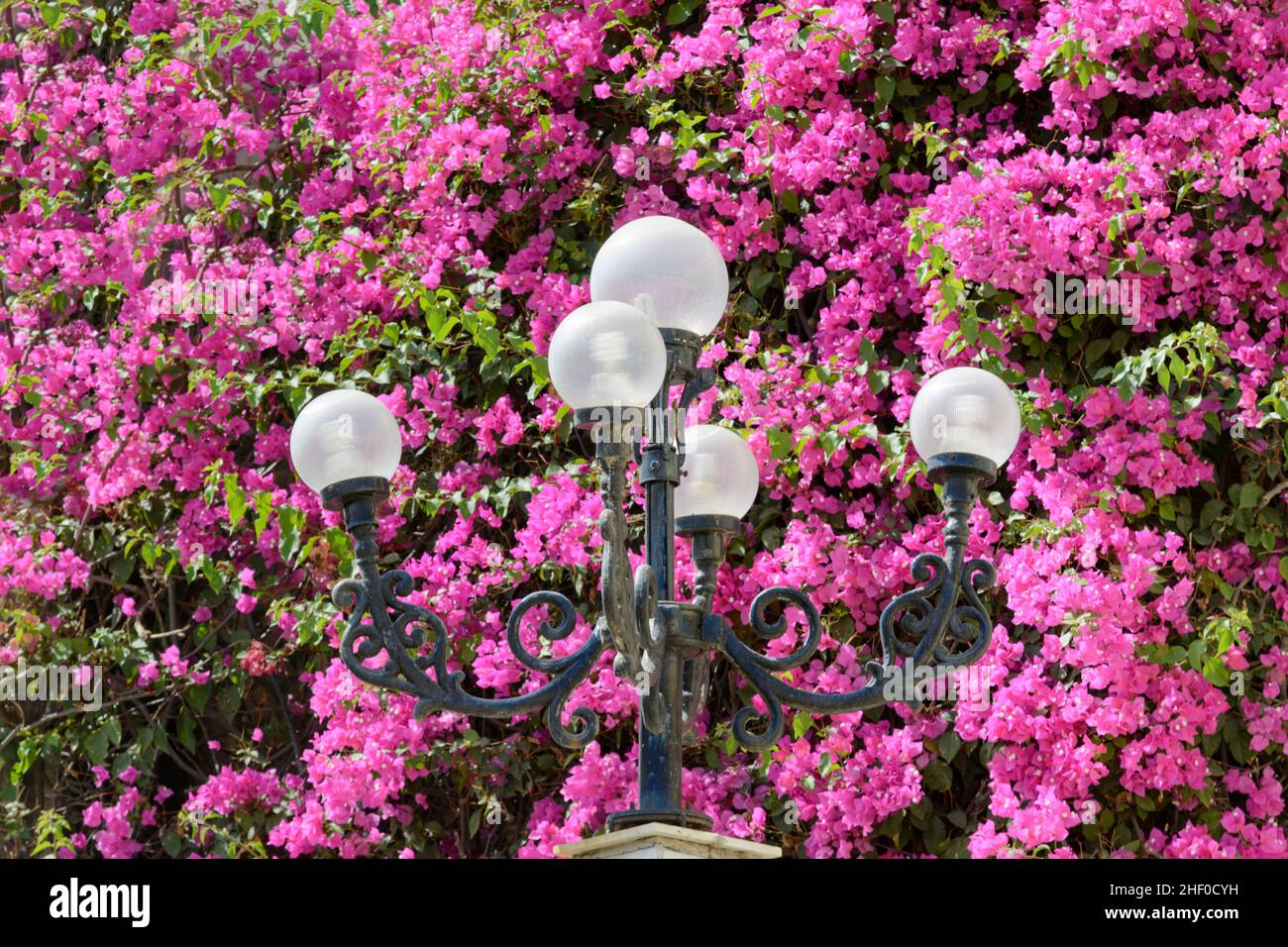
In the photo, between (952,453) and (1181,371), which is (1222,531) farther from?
(952,453)

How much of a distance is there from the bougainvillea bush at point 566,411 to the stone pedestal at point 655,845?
4.97 feet

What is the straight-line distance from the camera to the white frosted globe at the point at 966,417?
9.80ft

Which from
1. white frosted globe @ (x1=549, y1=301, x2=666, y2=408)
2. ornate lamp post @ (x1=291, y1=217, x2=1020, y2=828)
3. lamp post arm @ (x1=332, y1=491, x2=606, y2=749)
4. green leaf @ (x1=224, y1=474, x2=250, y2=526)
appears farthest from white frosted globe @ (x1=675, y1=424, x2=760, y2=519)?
green leaf @ (x1=224, y1=474, x2=250, y2=526)

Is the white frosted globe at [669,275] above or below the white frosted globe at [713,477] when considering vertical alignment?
above

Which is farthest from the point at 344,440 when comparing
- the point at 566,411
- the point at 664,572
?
the point at 566,411

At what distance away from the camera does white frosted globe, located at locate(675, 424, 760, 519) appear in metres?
3.30

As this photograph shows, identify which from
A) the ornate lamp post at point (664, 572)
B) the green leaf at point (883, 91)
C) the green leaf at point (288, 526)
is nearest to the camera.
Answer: the ornate lamp post at point (664, 572)

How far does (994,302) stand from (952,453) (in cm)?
142

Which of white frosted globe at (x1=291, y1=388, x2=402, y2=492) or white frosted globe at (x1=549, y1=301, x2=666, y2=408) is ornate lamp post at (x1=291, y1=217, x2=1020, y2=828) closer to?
white frosted globe at (x1=291, y1=388, x2=402, y2=492)

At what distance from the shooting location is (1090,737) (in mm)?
3979

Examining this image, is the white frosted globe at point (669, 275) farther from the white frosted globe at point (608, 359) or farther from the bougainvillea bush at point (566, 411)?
the bougainvillea bush at point (566, 411)

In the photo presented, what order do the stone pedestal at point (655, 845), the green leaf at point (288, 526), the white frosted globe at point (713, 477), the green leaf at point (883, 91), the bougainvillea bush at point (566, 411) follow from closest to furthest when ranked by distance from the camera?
the stone pedestal at point (655, 845) → the white frosted globe at point (713, 477) → the bougainvillea bush at point (566, 411) → the green leaf at point (883, 91) → the green leaf at point (288, 526)

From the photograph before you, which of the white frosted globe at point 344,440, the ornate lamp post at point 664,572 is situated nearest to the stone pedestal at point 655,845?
the ornate lamp post at point 664,572

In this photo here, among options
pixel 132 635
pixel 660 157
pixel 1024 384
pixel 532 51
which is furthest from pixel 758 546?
pixel 132 635
